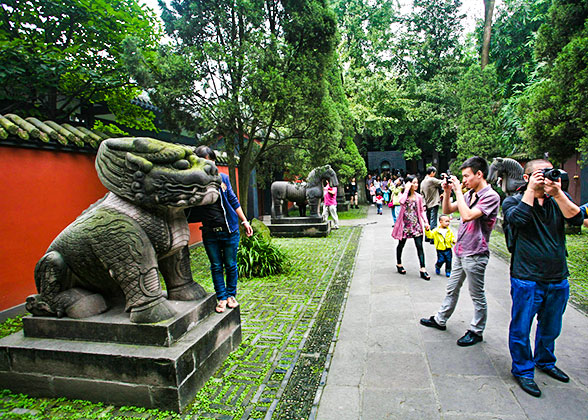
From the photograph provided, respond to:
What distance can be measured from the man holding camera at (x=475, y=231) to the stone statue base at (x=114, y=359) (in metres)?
2.56

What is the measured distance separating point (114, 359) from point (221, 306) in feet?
3.53

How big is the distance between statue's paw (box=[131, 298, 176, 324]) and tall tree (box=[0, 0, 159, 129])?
200 inches

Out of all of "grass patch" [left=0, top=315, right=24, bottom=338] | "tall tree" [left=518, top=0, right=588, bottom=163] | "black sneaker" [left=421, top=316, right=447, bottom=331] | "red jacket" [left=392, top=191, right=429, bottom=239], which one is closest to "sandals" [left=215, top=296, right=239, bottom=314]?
"black sneaker" [left=421, top=316, right=447, bottom=331]

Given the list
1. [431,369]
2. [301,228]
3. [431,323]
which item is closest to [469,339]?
[431,323]

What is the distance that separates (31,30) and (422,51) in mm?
18869

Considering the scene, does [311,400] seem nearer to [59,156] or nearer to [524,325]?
[524,325]

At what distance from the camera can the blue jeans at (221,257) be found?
357cm

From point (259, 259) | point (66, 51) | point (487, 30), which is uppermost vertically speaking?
point (487, 30)

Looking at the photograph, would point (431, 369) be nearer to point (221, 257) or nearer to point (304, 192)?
point (221, 257)

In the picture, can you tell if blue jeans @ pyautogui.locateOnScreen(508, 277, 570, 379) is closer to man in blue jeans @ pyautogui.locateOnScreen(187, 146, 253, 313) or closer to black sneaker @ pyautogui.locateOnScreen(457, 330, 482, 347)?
black sneaker @ pyautogui.locateOnScreen(457, 330, 482, 347)

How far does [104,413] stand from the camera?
2619mm

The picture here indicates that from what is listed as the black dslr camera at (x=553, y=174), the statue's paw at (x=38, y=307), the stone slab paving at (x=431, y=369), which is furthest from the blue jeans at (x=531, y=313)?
the statue's paw at (x=38, y=307)

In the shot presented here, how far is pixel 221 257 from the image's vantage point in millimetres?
3711

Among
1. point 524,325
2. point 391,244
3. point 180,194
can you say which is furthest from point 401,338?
point 391,244
